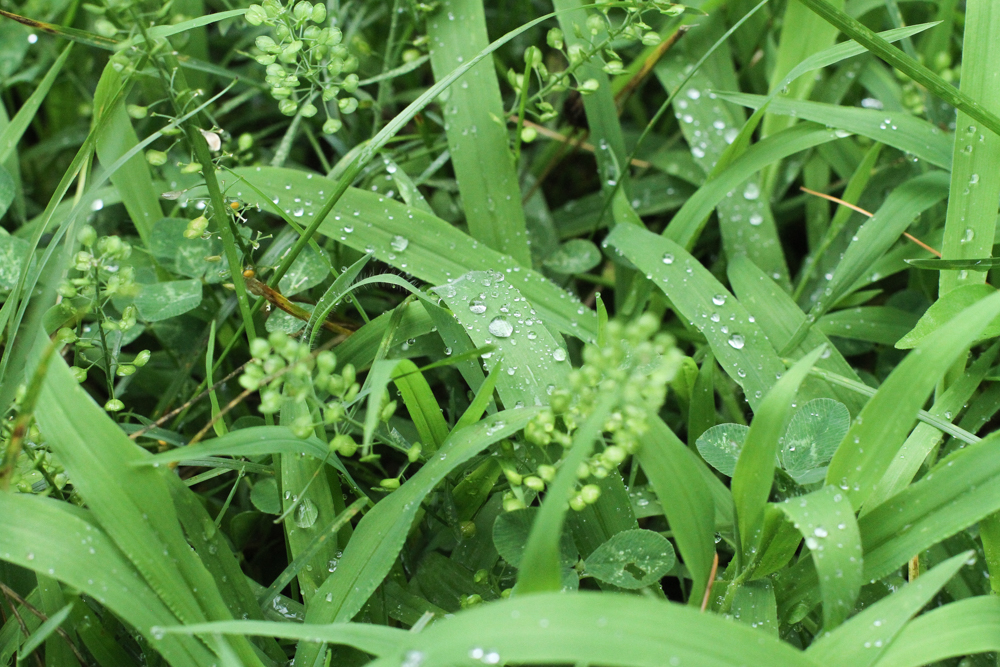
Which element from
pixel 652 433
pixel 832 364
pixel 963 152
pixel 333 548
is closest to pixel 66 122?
pixel 333 548

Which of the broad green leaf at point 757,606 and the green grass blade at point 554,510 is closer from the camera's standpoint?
the green grass blade at point 554,510

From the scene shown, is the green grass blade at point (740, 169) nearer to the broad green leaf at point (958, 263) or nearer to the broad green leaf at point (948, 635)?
the broad green leaf at point (958, 263)

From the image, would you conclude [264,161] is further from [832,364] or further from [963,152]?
[963,152]

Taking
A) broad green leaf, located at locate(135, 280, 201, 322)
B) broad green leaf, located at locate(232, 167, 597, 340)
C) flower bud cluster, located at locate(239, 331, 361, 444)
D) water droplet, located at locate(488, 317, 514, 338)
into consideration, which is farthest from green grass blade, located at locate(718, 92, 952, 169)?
broad green leaf, located at locate(135, 280, 201, 322)

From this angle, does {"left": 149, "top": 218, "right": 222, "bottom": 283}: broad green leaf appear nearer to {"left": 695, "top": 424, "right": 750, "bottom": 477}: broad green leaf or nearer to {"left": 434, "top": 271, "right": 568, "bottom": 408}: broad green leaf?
{"left": 434, "top": 271, "right": 568, "bottom": 408}: broad green leaf

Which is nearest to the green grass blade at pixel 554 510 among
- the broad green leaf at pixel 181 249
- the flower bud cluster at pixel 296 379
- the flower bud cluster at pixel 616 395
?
the flower bud cluster at pixel 616 395

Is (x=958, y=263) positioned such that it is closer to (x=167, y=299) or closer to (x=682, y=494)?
(x=682, y=494)
